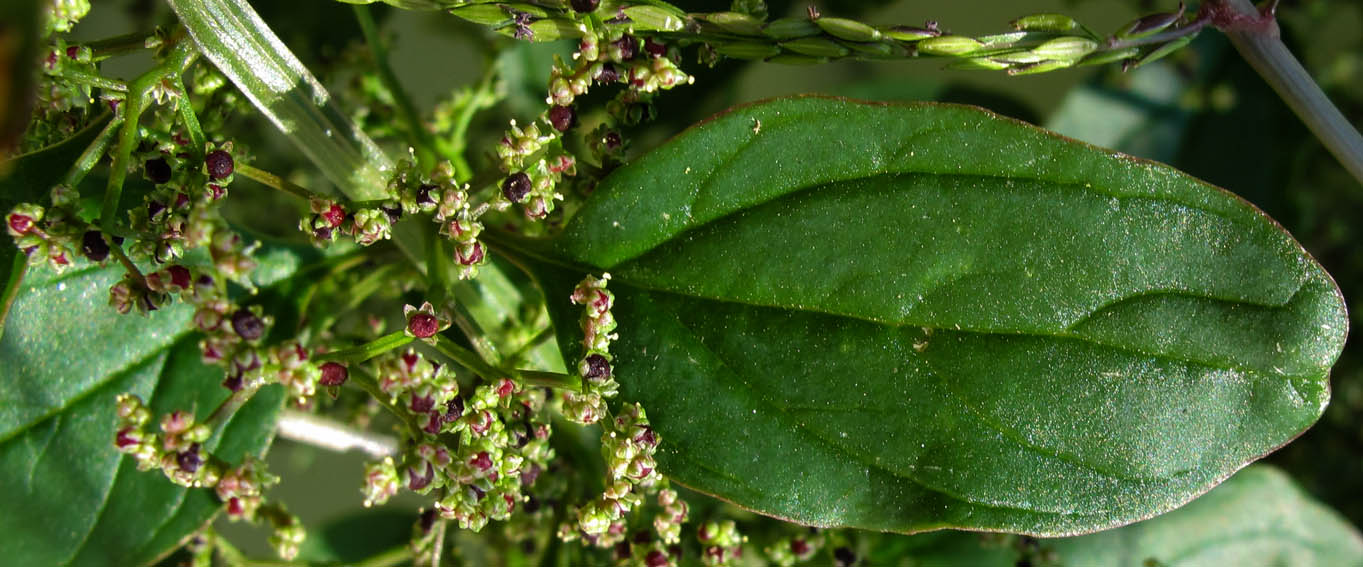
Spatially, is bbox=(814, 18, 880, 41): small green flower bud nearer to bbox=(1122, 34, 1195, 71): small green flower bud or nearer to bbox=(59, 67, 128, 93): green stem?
bbox=(1122, 34, 1195, 71): small green flower bud

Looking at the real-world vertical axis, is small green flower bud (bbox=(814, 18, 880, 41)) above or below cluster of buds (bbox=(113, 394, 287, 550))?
above

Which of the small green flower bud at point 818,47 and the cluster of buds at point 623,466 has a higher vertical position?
the small green flower bud at point 818,47

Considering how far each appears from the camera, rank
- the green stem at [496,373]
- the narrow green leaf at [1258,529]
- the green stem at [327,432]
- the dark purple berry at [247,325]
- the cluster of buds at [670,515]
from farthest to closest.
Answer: the narrow green leaf at [1258,529] < the green stem at [327,432] < the cluster of buds at [670,515] < the green stem at [496,373] < the dark purple berry at [247,325]

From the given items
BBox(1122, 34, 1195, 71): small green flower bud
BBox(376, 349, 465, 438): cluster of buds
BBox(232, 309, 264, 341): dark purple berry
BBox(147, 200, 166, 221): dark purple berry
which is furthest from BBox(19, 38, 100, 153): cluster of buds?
BBox(1122, 34, 1195, 71): small green flower bud

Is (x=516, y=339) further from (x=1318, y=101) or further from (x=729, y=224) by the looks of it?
(x=1318, y=101)

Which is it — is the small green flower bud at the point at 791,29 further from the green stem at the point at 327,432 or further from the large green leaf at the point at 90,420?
the green stem at the point at 327,432

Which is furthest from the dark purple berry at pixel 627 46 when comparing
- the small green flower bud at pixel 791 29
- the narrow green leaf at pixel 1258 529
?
the narrow green leaf at pixel 1258 529

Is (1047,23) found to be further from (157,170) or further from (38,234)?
(38,234)

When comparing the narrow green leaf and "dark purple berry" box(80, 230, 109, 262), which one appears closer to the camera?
"dark purple berry" box(80, 230, 109, 262)
